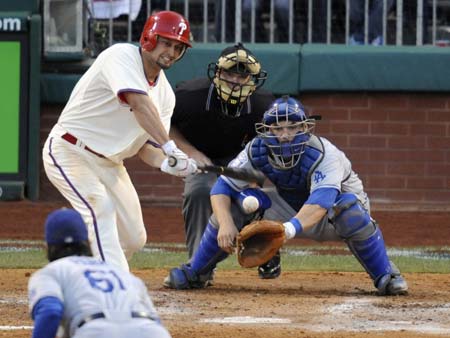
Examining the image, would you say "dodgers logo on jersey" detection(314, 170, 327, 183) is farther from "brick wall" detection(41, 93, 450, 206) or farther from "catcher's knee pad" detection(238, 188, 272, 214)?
"brick wall" detection(41, 93, 450, 206)

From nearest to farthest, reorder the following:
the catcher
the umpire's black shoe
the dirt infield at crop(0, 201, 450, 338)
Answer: the dirt infield at crop(0, 201, 450, 338) → the catcher → the umpire's black shoe

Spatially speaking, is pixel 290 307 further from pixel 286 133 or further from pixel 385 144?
pixel 385 144

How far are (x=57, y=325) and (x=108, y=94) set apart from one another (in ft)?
9.56

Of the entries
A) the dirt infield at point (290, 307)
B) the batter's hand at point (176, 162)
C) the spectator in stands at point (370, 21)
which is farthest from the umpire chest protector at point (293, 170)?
the spectator in stands at point (370, 21)

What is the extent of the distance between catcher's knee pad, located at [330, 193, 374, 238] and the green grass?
1959 mm

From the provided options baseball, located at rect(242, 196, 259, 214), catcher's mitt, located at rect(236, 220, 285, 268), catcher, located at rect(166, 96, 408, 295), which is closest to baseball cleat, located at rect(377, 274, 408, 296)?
catcher, located at rect(166, 96, 408, 295)

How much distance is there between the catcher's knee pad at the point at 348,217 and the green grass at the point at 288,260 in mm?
1959

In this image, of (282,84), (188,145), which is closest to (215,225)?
(188,145)

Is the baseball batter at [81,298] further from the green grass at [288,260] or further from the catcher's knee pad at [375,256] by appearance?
the green grass at [288,260]

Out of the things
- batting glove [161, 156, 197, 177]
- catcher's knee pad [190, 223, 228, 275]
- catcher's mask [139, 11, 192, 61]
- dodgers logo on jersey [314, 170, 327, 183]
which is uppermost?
catcher's mask [139, 11, 192, 61]

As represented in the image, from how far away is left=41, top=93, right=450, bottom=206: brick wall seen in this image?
1402cm

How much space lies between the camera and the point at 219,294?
780 centimetres

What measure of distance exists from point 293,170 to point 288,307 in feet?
2.72

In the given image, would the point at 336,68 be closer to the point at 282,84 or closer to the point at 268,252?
the point at 282,84
